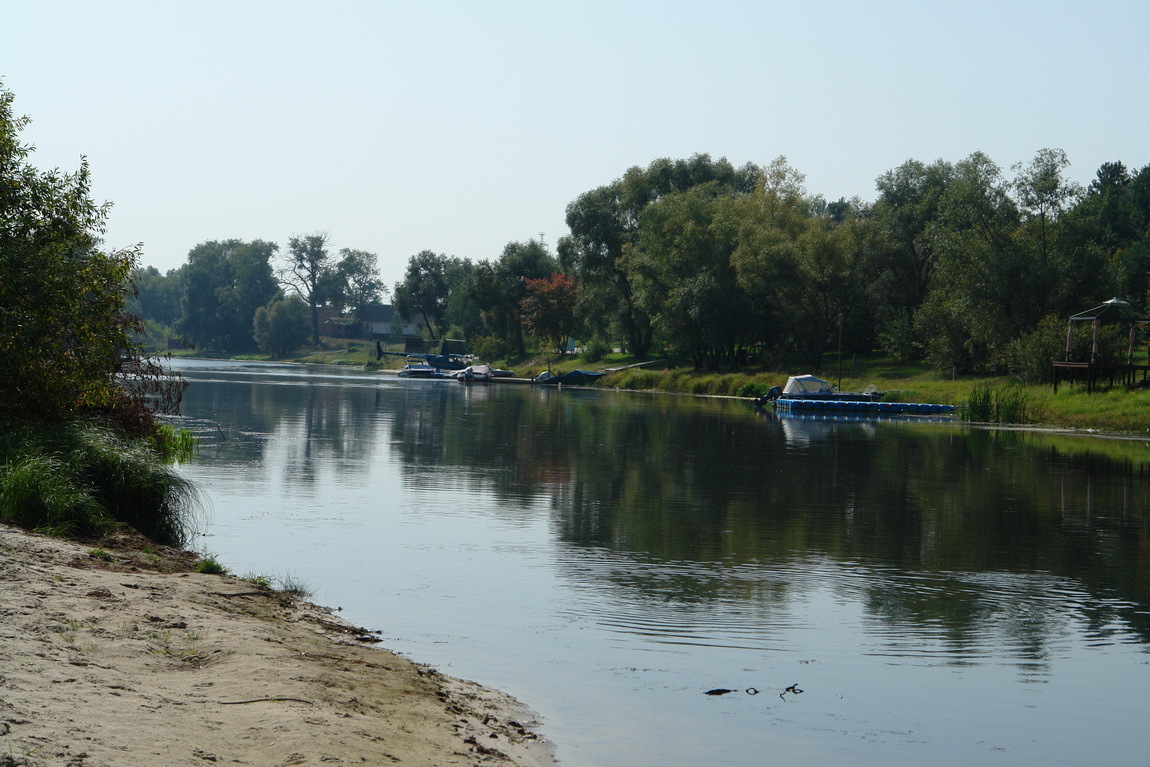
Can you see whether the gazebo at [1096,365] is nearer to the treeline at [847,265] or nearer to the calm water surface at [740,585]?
the treeline at [847,265]

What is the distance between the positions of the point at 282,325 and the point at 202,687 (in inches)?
6773

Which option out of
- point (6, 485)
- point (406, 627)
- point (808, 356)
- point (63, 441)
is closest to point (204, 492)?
point (63, 441)

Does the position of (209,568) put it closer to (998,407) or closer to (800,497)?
(800,497)

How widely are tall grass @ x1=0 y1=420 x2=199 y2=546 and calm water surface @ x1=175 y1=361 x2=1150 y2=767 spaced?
1.01 metres

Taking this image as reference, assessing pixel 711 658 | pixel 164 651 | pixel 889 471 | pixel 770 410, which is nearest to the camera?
pixel 164 651

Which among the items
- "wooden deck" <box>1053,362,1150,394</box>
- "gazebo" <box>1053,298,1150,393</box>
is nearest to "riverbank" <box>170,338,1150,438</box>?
"wooden deck" <box>1053,362,1150,394</box>

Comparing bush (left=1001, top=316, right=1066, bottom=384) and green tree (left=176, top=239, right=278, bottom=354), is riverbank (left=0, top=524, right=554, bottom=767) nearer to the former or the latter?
bush (left=1001, top=316, right=1066, bottom=384)

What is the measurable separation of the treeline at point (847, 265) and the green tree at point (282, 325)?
67.6 m

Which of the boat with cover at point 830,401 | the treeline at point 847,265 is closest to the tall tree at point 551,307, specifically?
the treeline at point 847,265

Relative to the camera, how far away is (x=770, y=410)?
222 ft

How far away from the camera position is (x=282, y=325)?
574 ft

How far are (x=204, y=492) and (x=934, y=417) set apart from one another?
155ft

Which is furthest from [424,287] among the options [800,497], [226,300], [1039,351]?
[800,497]

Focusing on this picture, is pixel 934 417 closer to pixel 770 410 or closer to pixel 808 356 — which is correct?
pixel 770 410
